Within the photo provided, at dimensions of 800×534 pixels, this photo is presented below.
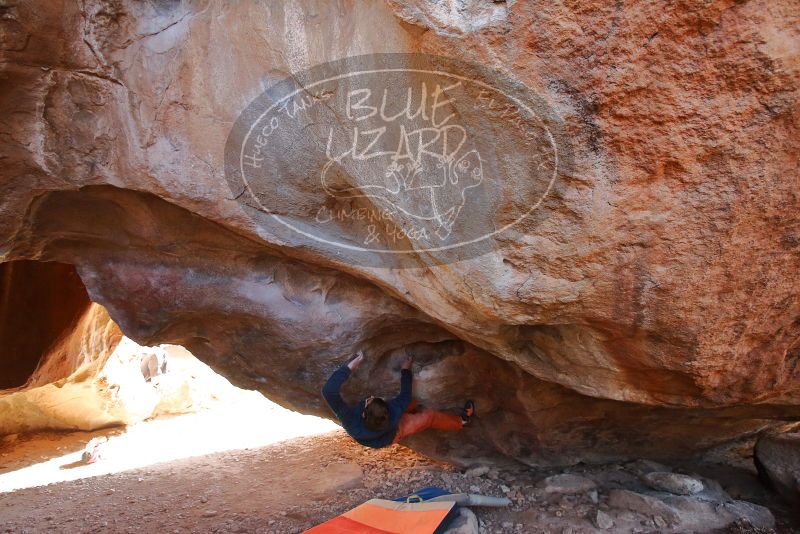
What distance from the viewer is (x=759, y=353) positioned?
1.93 m

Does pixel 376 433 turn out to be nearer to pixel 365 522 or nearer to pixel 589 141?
pixel 365 522

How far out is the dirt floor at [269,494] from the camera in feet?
8.77

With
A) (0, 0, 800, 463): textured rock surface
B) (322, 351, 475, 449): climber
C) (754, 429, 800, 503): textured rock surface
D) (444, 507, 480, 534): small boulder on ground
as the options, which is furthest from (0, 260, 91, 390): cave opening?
(754, 429, 800, 503): textured rock surface

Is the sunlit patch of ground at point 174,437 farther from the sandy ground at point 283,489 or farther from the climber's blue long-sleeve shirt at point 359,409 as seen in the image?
the climber's blue long-sleeve shirt at point 359,409

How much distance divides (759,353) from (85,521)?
3.30 metres

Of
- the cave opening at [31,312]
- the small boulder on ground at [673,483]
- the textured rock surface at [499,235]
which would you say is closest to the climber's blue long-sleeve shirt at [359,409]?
the textured rock surface at [499,235]

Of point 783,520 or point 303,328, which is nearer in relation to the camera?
point 783,520

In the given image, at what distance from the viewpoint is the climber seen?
2.69 metres

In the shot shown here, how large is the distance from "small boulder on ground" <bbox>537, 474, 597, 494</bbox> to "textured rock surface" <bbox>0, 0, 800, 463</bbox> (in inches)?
8.8

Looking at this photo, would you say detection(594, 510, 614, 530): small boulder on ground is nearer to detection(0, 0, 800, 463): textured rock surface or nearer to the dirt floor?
the dirt floor

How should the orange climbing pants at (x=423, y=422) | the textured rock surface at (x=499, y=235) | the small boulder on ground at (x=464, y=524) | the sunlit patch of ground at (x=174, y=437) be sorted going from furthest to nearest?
the sunlit patch of ground at (x=174, y=437)
the orange climbing pants at (x=423, y=422)
the small boulder on ground at (x=464, y=524)
the textured rock surface at (x=499, y=235)

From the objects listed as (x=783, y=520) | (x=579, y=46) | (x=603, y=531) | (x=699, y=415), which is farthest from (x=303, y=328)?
(x=783, y=520)

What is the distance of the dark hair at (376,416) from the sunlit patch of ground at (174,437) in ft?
5.75

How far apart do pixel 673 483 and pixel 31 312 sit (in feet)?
15.1
